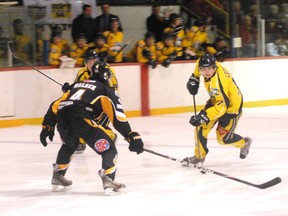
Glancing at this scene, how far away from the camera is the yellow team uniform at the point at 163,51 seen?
12023 millimetres

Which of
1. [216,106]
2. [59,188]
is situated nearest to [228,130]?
[216,106]

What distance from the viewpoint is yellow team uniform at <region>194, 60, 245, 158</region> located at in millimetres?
7230

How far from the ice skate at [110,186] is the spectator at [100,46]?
5.16 metres

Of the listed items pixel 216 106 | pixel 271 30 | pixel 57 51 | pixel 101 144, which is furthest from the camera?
pixel 271 30

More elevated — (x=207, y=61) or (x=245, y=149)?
(x=207, y=61)

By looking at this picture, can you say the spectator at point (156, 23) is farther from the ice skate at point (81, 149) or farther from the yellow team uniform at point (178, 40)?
the ice skate at point (81, 149)

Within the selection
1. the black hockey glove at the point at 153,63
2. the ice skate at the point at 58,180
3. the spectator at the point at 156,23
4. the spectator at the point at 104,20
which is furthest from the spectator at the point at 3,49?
the ice skate at the point at 58,180

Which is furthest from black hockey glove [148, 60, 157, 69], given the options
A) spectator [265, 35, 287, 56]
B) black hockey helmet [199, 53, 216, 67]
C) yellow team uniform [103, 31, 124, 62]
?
black hockey helmet [199, 53, 216, 67]

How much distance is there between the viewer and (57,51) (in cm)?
1121

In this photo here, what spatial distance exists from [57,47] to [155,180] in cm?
462

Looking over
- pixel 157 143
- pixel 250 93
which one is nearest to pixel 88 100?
pixel 157 143

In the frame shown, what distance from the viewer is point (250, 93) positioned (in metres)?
12.9

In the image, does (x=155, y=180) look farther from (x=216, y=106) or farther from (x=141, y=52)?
(x=141, y=52)

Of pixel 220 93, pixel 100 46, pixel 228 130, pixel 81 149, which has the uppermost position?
pixel 100 46
